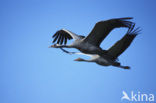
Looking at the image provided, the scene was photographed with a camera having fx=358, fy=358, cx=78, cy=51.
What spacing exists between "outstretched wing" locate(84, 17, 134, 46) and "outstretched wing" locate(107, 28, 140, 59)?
0.41m

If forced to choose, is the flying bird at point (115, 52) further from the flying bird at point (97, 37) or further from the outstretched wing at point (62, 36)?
the outstretched wing at point (62, 36)

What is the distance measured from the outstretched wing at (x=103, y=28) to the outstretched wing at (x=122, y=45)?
0.41 metres

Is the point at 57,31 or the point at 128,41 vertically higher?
the point at 57,31

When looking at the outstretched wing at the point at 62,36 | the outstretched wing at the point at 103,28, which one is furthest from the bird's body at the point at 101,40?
the outstretched wing at the point at 62,36

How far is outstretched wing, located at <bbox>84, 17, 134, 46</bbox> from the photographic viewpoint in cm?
1497

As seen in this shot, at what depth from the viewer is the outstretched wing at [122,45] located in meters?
14.9

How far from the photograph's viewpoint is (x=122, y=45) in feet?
48.9

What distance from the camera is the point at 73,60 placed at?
1490 cm

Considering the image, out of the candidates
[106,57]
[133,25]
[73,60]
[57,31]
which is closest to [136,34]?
[133,25]

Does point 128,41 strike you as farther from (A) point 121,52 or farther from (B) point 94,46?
(B) point 94,46

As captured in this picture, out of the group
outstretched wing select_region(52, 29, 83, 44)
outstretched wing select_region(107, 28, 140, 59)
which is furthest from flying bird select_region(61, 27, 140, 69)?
outstretched wing select_region(52, 29, 83, 44)

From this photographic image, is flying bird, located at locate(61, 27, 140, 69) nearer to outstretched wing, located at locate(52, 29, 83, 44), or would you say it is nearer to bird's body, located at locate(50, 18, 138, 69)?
bird's body, located at locate(50, 18, 138, 69)

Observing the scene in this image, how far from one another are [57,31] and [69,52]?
4.21m

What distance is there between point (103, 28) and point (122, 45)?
1.23 metres
